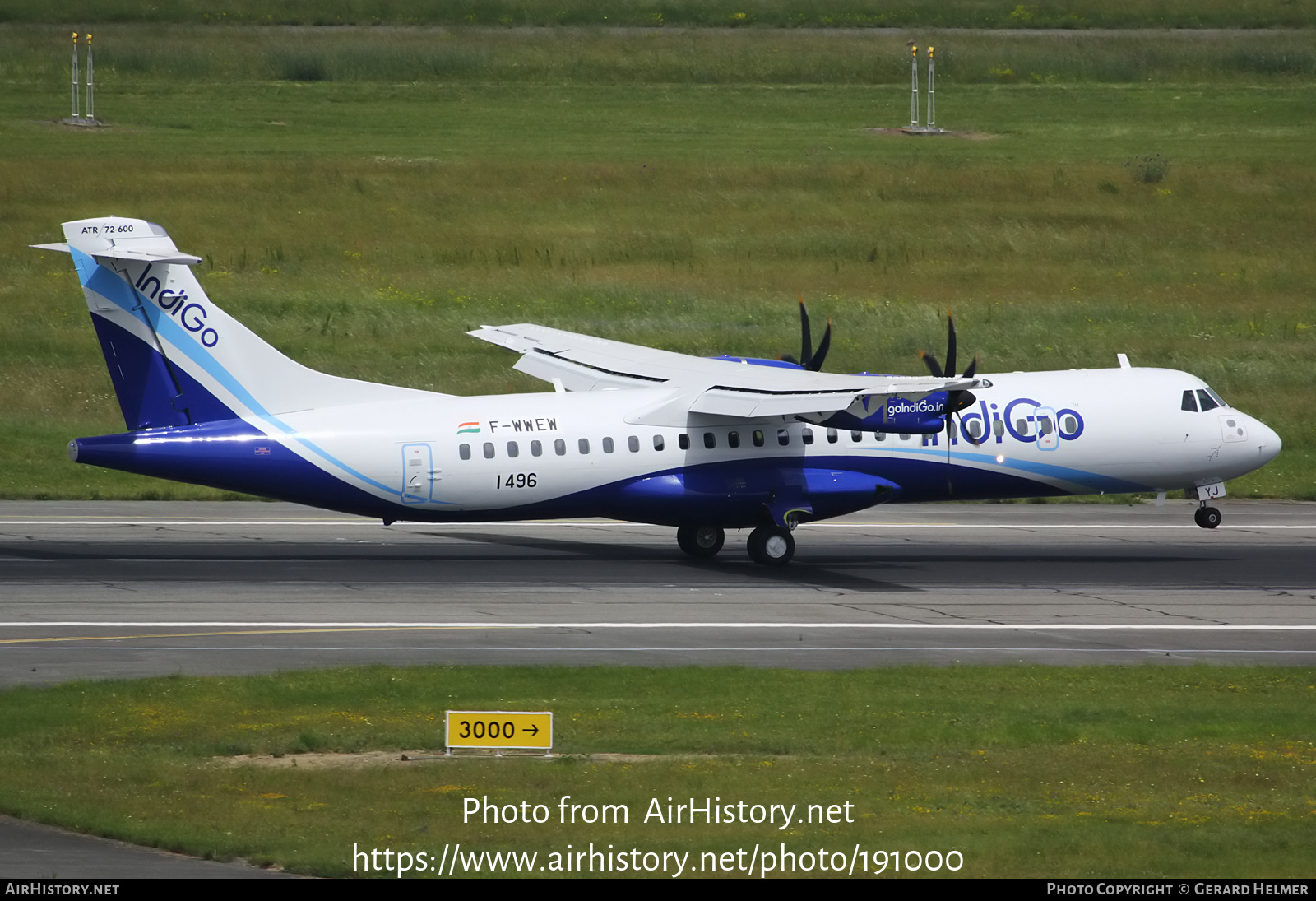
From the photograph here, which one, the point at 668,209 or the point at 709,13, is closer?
the point at 668,209

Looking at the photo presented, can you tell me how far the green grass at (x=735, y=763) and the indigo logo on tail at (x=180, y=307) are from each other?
8.48 m

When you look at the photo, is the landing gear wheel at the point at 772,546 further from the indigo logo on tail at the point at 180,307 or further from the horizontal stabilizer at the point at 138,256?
the horizontal stabilizer at the point at 138,256

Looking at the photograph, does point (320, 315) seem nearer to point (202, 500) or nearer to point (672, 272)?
point (672, 272)

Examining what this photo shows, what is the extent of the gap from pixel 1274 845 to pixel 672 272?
Answer: 49.6 meters

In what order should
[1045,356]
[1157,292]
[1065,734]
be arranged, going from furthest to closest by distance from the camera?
[1157,292] → [1045,356] → [1065,734]

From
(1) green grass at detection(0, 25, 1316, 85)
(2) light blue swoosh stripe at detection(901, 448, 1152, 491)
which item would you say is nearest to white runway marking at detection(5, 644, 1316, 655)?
(2) light blue swoosh stripe at detection(901, 448, 1152, 491)

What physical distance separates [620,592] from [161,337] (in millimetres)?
9219

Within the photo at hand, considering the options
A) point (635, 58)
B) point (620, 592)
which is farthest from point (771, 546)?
point (635, 58)

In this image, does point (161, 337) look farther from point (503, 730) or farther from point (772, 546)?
point (503, 730)

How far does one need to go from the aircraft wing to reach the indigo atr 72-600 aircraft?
0.19 feet

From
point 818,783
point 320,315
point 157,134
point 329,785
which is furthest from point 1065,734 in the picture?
point 157,134

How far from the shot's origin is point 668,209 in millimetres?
70875

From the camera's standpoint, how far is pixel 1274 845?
52.6 ft

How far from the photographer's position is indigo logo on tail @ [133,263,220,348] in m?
29.1
